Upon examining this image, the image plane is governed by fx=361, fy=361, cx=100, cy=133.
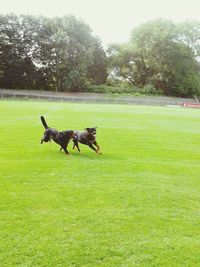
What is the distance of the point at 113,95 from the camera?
203 feet

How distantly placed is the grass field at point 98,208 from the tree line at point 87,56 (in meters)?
49.7

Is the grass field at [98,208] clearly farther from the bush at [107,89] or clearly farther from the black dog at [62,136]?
the bush at [107,89]

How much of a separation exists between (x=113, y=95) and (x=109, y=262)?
2284 inches

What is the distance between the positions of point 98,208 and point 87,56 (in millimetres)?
55067

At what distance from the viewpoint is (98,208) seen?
6.14 metres

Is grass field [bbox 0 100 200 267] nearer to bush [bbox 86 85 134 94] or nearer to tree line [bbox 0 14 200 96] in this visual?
tree line [bbox 0 14 200 96]

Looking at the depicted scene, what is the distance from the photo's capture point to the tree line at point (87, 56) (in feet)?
194

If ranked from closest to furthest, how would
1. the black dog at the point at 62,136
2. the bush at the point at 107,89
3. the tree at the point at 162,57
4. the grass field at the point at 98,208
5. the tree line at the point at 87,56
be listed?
the grass field at the point at 98,208
the black dog at the point at 62,136
the tree line at the point at 87,56
the tree at the point at 162,57
the bush at the point at 107,89

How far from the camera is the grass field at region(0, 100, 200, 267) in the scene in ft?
15.3

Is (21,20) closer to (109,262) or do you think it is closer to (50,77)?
(50,77)

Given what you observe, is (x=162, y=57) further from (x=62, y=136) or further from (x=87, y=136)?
(x=62, y=136)

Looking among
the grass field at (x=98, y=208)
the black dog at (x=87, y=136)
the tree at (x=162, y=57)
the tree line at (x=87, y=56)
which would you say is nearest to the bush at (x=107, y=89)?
the tree line at (x=87, y=56)

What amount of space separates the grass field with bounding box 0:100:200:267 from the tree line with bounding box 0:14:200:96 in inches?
1958

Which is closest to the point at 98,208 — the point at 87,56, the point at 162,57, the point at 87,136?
the point at 87,136
